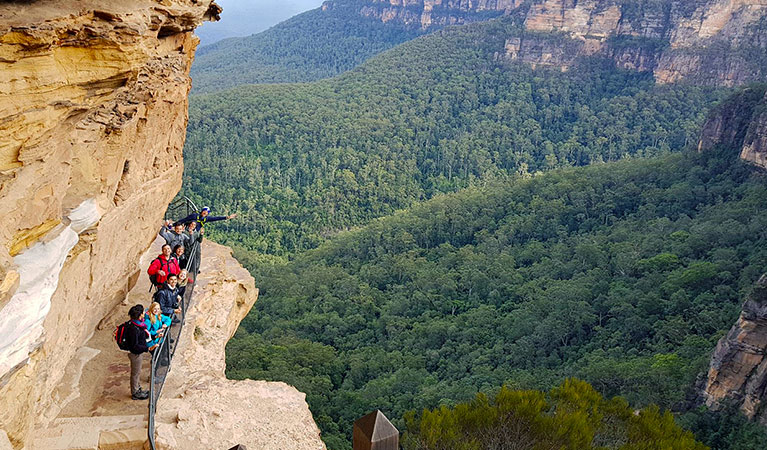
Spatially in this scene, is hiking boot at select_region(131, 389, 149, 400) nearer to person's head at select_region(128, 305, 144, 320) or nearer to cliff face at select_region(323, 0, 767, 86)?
person's head at select_region(128, 305, 144, 320)

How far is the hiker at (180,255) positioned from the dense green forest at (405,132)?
4297cm

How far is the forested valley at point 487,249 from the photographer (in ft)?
77.9

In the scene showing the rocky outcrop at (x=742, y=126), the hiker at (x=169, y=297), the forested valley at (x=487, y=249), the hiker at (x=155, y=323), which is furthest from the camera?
the rocky outcrop at (x=742, y=126)

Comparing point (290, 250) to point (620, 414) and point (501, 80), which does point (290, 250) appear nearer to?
point (620, 414)

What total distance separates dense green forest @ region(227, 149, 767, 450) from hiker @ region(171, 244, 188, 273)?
453 inches

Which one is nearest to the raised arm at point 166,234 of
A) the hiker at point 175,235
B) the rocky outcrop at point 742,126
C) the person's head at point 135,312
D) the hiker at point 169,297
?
the hiker at point 175,235

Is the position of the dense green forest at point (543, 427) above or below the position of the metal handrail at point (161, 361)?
below

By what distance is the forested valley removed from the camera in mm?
23750

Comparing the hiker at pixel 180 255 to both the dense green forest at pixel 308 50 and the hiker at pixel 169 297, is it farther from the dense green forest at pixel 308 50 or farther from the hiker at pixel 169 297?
the dense green forest at pixel 308 50

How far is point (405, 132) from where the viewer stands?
87.0 m

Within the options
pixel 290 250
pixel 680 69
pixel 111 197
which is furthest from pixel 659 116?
pixel 111 197

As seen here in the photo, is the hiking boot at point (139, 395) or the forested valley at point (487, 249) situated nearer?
A: the hiking boot at point (139, 395)

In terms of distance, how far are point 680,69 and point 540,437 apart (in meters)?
91.1

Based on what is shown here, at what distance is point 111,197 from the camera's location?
1034 cm
